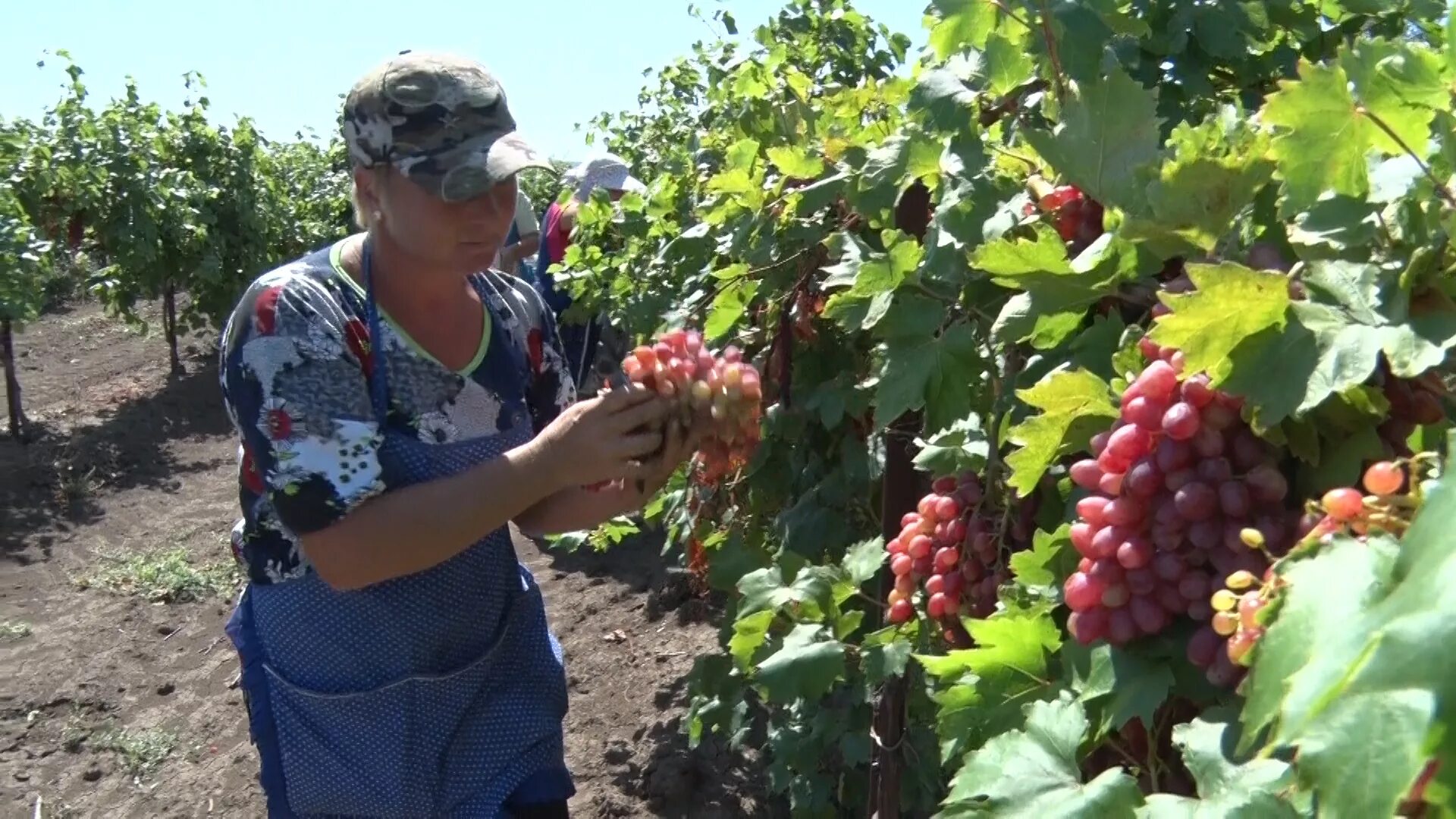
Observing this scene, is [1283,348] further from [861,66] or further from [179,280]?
[179,280]

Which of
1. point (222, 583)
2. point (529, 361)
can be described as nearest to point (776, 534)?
point (529, 361)

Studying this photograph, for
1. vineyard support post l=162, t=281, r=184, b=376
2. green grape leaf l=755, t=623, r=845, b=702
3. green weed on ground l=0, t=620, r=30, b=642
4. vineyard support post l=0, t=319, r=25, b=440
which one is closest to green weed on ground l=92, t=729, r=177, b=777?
green weed on ground l=0, t=620, r=30, b=642

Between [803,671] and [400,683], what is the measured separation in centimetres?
67

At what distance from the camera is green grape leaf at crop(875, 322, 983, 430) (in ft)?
4.94

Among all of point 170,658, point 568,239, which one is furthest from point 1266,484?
point 170,658

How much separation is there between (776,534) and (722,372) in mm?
1051

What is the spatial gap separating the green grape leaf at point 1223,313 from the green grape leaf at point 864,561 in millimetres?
1099

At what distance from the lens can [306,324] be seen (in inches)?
71.1

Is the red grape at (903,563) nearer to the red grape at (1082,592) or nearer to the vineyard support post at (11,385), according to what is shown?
the red grape at (1082,592)

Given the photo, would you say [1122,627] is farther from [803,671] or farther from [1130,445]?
[803,671]

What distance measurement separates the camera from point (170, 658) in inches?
230

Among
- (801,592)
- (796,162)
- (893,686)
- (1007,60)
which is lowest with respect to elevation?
(893,686)

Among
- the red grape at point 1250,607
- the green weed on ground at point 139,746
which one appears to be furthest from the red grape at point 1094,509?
the green weed on ground at point 139,746

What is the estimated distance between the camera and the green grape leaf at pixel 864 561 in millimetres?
1968
